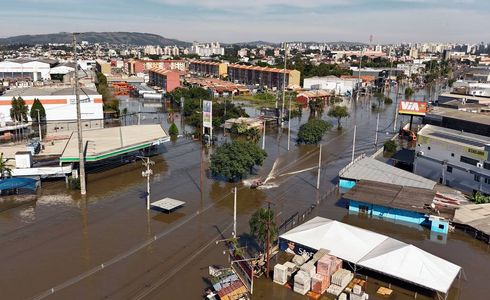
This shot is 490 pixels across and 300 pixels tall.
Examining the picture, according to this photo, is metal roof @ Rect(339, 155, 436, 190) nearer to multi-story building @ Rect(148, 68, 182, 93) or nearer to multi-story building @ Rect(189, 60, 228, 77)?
multi-story building @ Rect(148, 68, 182, 93)

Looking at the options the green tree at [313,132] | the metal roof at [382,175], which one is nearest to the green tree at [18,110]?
the green tree at [313,132]

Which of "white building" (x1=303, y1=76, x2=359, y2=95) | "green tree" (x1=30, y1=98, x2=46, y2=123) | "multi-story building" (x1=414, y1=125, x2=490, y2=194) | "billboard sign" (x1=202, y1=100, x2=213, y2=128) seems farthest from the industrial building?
"white building" (x1=303, y1=76, x2=359, y2=95)

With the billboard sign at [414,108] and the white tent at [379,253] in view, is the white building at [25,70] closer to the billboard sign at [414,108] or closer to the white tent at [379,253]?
the billboard sign at [414,108]

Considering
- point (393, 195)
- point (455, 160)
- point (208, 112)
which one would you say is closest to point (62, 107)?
point (208, 112)

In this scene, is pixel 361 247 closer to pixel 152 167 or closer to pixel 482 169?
pixel 482 169

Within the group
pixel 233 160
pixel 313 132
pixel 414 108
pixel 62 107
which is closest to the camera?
pixel 233 160

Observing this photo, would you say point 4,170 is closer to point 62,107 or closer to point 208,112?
point 208,112
